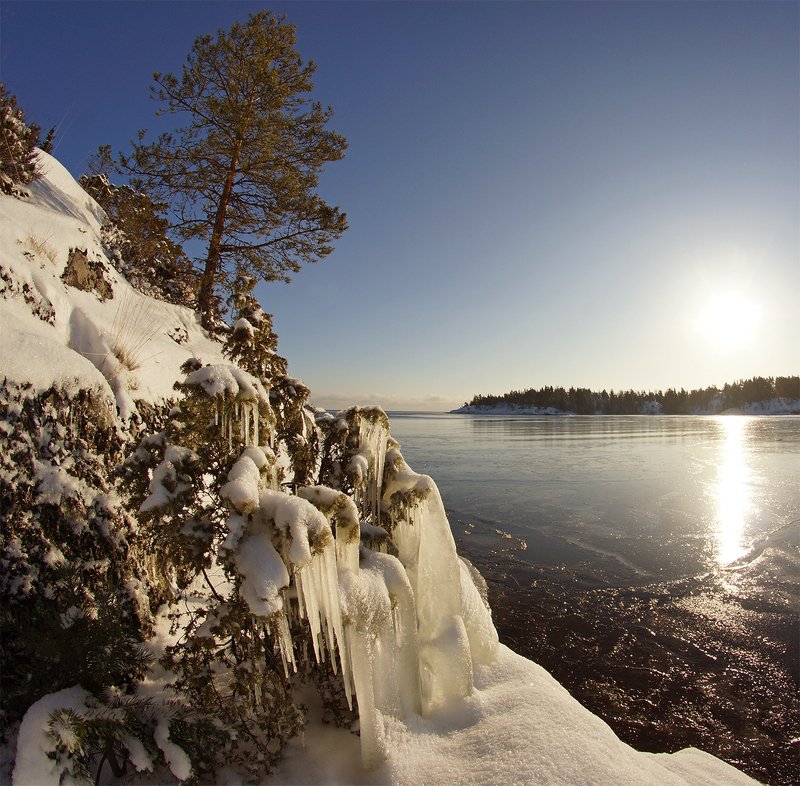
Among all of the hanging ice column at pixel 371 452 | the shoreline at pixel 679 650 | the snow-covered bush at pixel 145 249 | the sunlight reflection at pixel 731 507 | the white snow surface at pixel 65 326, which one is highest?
the snow-covered bush at pixel 145 249

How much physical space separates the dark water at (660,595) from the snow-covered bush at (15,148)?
10312mm

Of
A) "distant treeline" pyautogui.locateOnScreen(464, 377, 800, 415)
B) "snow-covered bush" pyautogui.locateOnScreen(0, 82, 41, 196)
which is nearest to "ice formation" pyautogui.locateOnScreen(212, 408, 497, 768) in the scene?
"snow-covered bush" pyautogui.locateOnScreen(0, 82, 41, 196)

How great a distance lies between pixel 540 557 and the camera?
945 centimetres

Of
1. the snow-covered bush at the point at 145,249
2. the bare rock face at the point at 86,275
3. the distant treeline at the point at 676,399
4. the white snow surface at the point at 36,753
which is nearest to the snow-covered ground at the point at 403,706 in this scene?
the white snow surface at the point at 36,753

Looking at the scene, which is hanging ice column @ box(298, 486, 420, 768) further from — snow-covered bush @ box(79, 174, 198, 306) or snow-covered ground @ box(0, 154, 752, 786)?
snow-covered bush @ box(79, 174, 198, 306)

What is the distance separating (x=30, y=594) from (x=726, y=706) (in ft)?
22.5

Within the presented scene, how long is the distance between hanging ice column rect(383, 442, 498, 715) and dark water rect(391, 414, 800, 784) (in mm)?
2060

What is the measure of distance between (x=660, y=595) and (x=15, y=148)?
12882mm

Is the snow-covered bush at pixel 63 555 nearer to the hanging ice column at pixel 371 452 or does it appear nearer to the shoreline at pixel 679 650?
the hanging ice column at pixel 371 452

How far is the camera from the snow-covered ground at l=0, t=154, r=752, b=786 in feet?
9.66

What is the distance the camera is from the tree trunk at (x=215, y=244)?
1189 cm

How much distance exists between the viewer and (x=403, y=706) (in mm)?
3529

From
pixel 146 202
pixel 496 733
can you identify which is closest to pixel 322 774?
pixel 496 733

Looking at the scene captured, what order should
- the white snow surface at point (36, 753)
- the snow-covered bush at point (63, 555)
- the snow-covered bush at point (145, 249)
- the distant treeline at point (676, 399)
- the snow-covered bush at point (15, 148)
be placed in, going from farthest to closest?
1. the distant treeline at point (676, 399)
2. the snow-covered bush at point (145, 249)
3. the snow-covered bush at point (15, 148)
4. the snow-covered bush at point (63, 555)
5. the white snow surface at point (36, 753)
